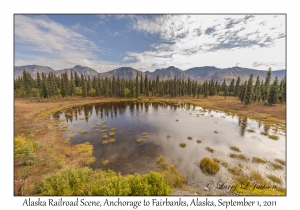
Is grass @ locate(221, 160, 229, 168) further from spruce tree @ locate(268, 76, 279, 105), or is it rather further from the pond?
spruce tree @ locate(268, 76, 279, 105)

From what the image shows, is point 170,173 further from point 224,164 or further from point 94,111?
point 94,111

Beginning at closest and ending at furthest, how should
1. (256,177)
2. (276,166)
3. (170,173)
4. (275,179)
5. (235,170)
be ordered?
(275,179) < (256,177) < (170,173) < (235,170) < (276,166)

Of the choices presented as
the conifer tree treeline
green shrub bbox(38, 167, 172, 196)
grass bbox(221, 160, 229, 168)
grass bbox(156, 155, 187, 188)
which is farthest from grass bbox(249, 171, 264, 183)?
the conifer tree treeline

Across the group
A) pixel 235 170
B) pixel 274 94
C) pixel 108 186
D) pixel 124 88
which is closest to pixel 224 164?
pixel 235 170

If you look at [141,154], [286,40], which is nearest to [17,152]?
[141,154]
